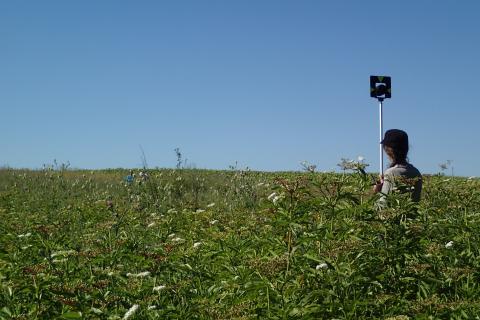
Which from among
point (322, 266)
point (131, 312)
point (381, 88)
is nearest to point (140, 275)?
point (131, 312)

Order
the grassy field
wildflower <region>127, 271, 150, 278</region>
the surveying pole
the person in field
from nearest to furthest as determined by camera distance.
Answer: the grassy field
wildflower <region>127, 271, 150, 278</region>
the person in field
the surveying pole

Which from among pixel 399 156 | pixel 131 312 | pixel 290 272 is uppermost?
pixel 399 156

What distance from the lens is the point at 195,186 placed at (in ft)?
43.6

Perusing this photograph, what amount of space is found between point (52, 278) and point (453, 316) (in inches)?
94.8

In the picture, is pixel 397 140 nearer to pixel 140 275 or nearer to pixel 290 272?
pixel 290 272

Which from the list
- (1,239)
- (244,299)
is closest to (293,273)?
(244,299)

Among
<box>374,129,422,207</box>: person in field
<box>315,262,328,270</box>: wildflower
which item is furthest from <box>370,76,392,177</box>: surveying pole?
<box>315,262,328,270</box>: wildflower

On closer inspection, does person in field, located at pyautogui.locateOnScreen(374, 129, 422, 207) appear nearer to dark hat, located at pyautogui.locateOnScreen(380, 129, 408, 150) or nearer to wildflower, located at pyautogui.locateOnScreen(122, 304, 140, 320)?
dark hat, located at pyautogui.locateOnScreen(380, 129, 408, 150)

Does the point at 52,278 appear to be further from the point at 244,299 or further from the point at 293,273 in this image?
the point at 293,273

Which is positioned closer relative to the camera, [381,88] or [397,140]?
[397,140]

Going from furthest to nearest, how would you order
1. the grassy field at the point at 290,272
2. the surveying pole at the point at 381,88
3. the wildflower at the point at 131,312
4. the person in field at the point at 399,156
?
the surveying pole at the point at 381,88 < the person in field at the point at 399,156 < the grassy field at the point at 290,272 < the wildflower at the point at 131,312

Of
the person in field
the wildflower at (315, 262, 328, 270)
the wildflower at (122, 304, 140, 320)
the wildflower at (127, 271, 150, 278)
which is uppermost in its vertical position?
the person in field

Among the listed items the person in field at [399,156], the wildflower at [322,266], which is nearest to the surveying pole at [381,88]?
the person in field at [399,156]

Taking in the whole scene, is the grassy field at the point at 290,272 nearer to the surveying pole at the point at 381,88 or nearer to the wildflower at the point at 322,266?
the wildflower at the point at 322,266
